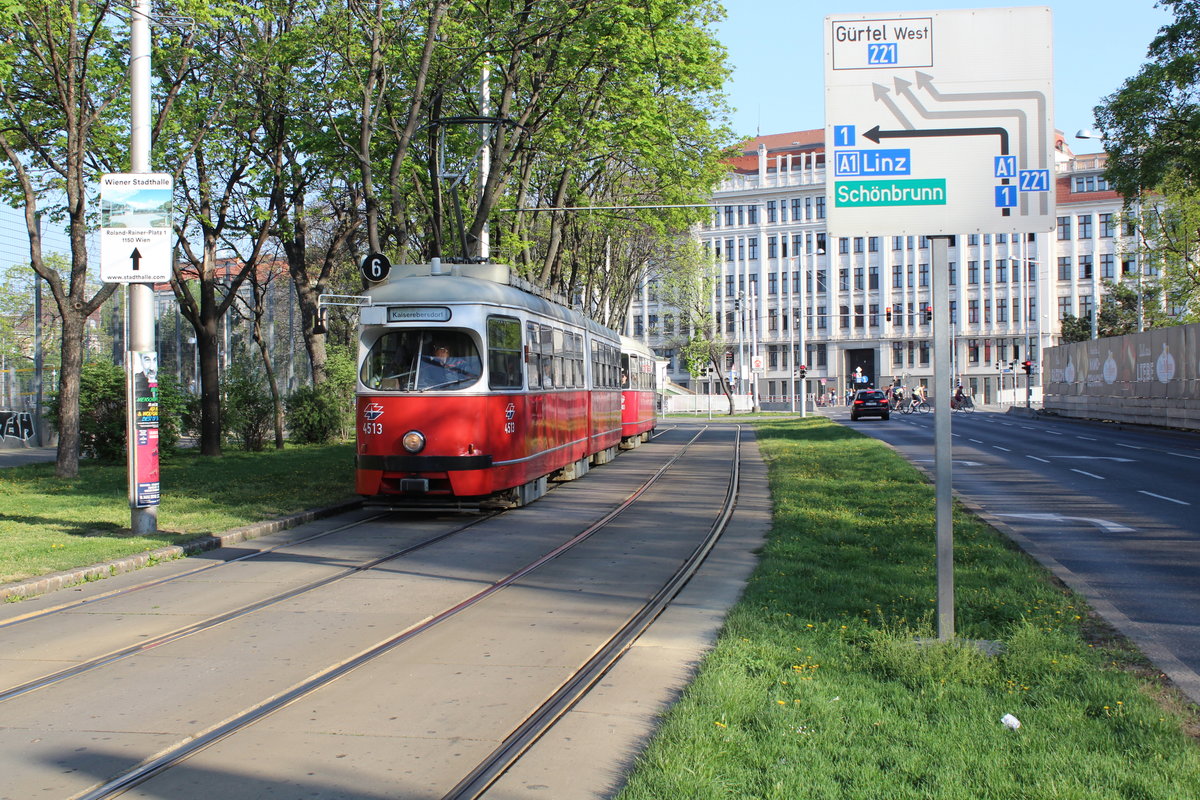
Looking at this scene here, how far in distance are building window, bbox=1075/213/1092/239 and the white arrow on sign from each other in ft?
286

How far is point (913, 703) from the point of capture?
225 inches

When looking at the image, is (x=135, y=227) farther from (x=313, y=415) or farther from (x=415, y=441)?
(x=313, y=415)

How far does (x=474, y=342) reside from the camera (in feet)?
49.2

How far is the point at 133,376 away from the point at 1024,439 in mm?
29556

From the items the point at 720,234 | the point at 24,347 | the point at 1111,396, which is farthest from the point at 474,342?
the point at 720,234

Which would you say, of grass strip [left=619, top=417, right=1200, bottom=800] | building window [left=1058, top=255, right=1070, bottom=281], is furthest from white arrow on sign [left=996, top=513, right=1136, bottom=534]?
building window [left=1058, top=255, right=1070, bottom=281]

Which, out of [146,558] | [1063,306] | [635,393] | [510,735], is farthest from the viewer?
[1063,306]

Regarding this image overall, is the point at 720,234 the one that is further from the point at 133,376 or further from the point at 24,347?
the point at 133,376

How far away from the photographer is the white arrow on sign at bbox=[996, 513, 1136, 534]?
13637 mm

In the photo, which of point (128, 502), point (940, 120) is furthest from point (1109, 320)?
point (940, 120)

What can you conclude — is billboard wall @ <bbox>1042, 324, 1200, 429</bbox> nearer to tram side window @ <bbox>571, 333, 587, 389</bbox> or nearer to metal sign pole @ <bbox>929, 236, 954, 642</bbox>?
tram side window @ <bbox>571, 333, 587, 389</bbox>

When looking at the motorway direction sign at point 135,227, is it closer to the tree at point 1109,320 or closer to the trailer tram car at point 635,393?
the trailer tram car at point 635,393

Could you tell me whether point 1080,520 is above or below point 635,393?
below

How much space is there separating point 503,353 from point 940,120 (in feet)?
30.2
